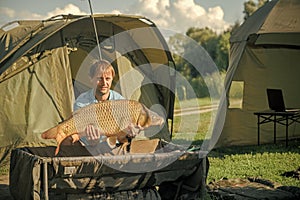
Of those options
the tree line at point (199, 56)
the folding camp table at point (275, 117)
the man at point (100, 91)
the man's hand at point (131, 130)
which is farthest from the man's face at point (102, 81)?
the tree line at point (199, 56)

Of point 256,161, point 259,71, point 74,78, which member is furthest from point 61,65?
point 259,71

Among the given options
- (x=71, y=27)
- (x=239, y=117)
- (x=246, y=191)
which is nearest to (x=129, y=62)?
(x=71, y=27)

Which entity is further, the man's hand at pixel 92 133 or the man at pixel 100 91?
the man at pixel 100 91

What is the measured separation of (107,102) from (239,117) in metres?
5.37

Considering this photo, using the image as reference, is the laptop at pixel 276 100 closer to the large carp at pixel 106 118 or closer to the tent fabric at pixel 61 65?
the tent fabric at pixel 61 65

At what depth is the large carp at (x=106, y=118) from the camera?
4938mm

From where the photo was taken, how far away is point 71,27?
899 cm

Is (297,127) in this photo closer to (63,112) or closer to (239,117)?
(239,117)

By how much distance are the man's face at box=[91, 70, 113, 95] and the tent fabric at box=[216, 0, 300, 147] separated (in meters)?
4.04

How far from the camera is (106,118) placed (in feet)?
16.4

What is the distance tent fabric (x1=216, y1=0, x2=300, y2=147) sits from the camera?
9.50 meters

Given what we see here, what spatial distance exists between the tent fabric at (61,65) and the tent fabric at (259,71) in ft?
3.62

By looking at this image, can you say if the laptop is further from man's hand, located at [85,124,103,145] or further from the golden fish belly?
man's hand, located at [85,124,103,145]

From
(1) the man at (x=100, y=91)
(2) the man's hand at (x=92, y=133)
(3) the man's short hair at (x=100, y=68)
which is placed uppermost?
(3) the man's short hair at (x=100, y=68)
